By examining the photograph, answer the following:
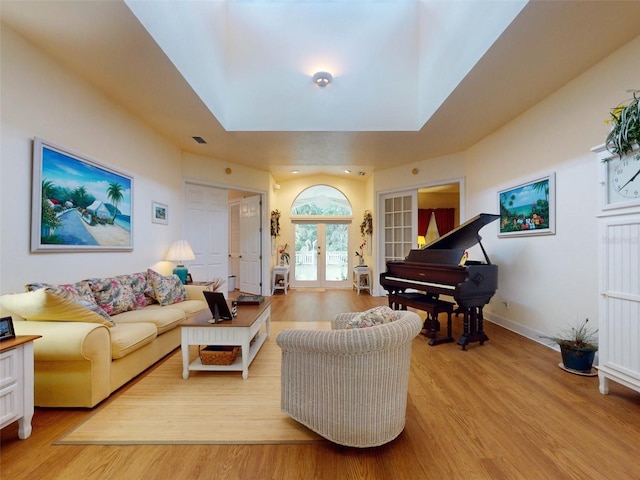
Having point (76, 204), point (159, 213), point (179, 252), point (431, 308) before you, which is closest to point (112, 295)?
point (76, 204)

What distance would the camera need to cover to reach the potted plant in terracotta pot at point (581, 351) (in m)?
2.47

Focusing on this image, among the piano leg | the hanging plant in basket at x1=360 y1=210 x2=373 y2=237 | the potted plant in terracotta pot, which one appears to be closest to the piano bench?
the piano leg

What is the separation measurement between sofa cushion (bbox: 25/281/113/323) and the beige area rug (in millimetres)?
717

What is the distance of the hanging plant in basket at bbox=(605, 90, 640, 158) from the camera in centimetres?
185

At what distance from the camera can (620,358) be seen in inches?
79.3

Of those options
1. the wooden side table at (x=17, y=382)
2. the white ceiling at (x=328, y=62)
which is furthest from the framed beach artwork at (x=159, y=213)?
the wooden side table at (x=17, y=382)

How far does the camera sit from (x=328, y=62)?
3971 millimetres

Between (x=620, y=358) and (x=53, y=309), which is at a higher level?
(x=53, y=309)

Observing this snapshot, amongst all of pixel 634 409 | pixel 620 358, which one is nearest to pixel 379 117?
pixel 620 358

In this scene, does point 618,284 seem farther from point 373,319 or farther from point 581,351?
point 373,319

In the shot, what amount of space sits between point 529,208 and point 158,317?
4387 mm

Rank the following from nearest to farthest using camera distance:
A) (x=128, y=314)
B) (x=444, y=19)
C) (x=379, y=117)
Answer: (x=128, y=314) < (x=444, y=19) < (x=379, y=117)

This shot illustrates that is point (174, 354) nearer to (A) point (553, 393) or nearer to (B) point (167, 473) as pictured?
(B) point (167, 473)

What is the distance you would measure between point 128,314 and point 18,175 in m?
1.47
